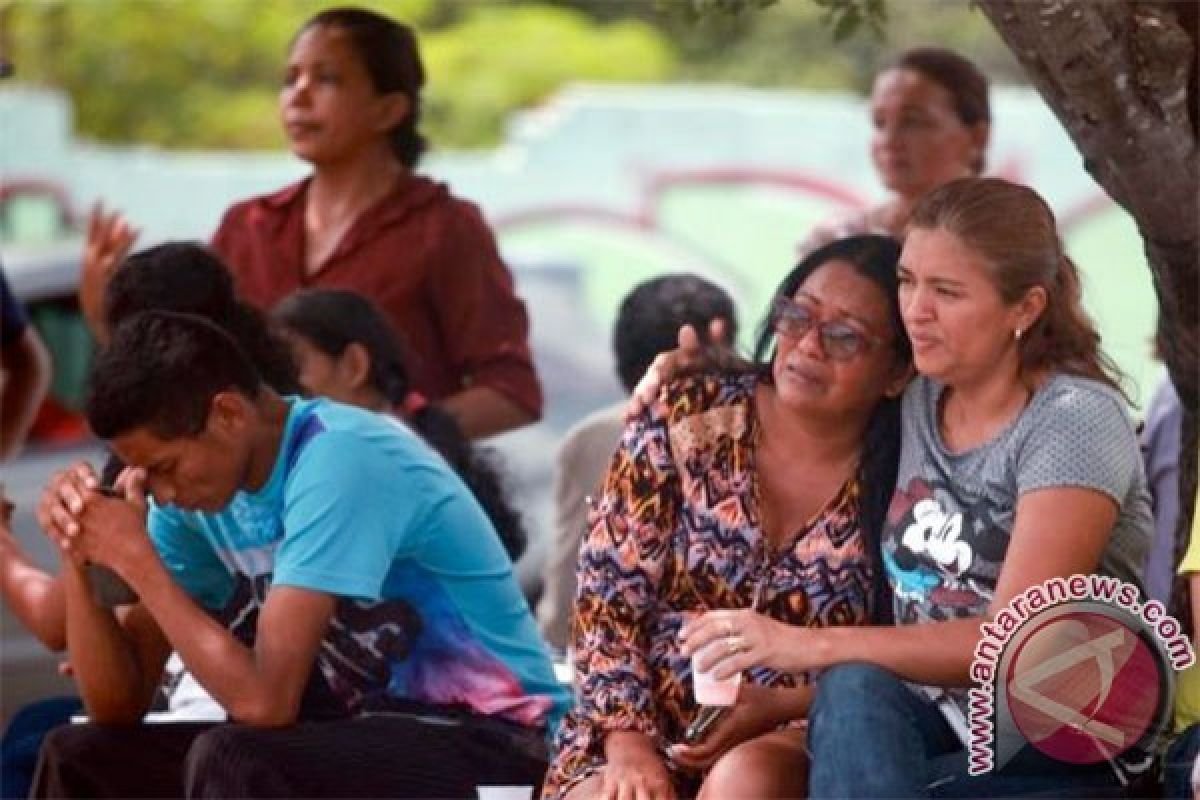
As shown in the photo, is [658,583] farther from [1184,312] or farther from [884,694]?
[1184,312]

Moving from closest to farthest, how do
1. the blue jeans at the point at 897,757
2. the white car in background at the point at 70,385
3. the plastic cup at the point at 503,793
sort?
the blue jeans at the point at 897,757 < the plastic cup at the point at 503,793 < the white car in background at the point at 70,385

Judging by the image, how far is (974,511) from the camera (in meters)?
4.46

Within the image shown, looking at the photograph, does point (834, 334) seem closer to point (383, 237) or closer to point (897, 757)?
point (897, 757)

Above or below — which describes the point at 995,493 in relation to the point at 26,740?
above

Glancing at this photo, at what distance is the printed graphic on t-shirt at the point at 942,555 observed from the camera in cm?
443

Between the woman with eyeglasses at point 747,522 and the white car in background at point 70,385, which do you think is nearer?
the woman with eyeglasses at point 747,522

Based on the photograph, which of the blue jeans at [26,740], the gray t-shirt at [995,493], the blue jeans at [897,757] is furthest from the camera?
the blue jeans at [26,740]

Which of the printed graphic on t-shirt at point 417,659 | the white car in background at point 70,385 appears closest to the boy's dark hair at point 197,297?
the printed graphic on t-shirt at point 417,659

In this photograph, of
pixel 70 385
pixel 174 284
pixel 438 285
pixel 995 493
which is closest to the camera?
pixel 995 493

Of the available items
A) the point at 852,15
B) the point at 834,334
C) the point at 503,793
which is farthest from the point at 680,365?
the point at 852,15

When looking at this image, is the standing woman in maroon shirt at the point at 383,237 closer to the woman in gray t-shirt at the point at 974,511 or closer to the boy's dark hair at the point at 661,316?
the boy's dark hair at the point at 661,316

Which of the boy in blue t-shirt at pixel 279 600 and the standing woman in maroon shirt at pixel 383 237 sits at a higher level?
the standing woman in maroon shirt at pixel 383 237

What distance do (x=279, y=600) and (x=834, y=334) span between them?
1024 millimetres

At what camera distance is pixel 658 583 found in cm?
468
